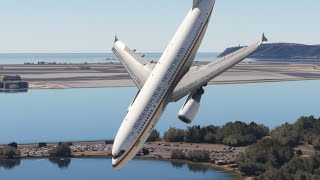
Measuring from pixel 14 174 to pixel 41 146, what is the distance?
1198 inches

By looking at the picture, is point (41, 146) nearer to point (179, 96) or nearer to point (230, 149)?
point (230, 149)

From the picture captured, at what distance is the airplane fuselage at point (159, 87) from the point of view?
70812 millimetres

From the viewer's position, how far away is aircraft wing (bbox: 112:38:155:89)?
92812mm

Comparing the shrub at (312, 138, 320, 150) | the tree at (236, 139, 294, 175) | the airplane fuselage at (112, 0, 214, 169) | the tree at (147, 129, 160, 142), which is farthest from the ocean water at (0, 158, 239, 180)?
the airplane fuselage at (112, 0, 214, 169)

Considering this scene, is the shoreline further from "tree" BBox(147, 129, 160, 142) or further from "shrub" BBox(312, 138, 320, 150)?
"shrub" BBox(312, 138, 320, 150)

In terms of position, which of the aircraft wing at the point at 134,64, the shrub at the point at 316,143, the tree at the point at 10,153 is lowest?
the shrub at the point at 316,143

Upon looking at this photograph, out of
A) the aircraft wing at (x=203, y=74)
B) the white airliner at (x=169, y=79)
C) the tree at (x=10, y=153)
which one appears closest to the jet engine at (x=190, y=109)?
the white airliner at (x=169, y=79)

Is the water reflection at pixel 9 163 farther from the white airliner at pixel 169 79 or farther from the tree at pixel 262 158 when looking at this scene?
the white airliner at pixel 169 79

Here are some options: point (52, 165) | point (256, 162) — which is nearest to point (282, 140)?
point (256, 162)

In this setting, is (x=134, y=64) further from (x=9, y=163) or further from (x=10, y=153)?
(x=10, y=153)

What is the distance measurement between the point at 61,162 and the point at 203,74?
91.5 metres

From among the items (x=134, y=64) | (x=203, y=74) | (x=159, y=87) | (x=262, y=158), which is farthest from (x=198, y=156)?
(x=159, y=87)

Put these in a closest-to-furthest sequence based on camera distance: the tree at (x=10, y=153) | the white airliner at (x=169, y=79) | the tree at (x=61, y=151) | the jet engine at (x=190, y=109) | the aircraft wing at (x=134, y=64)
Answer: the white airliner at (x=169, y=79) < the jet engine at (x=190, y=109) < the aircraft wing at (x=134, y=64) < the tree at (x=10, y=153) < the tree at (x=61, y=151)

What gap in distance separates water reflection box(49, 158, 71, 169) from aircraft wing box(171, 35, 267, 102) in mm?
84374
